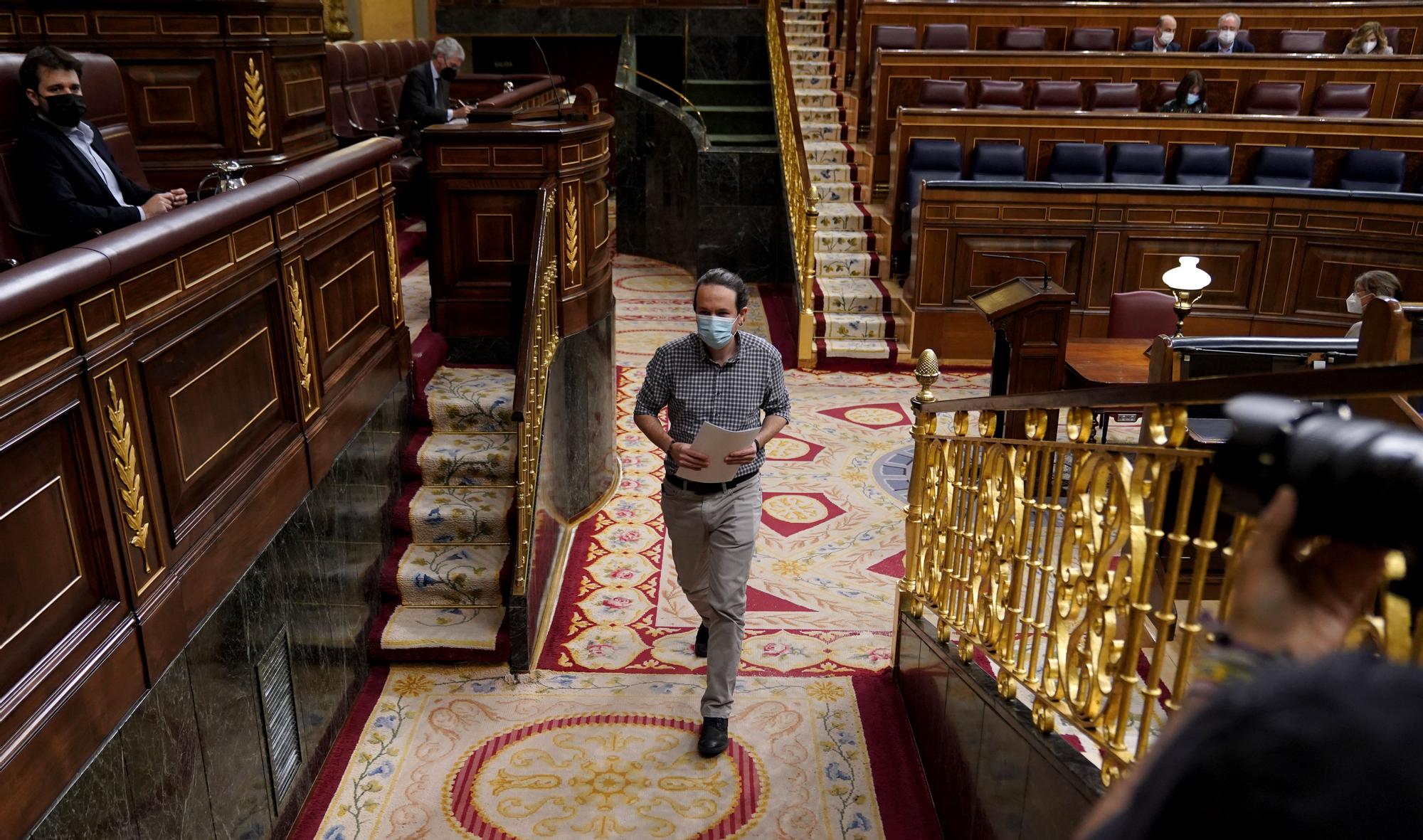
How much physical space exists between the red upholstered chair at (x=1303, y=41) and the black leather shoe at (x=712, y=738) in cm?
958

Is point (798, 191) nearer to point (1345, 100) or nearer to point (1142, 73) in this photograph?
point (1142, 73)

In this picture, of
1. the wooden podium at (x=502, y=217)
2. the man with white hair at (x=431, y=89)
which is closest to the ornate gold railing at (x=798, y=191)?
the man with white hair at (x=431, y=89)

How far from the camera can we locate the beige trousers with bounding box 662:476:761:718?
349cm

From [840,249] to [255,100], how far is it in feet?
16.5

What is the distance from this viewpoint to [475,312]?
516 cm

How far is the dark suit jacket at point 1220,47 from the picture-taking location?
9.45 metres

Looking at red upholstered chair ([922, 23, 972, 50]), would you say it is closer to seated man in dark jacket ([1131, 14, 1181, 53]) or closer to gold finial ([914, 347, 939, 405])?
seated man in dark jacket ([1131, 14, 1181, 53])

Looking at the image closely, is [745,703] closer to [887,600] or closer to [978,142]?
[887,600]

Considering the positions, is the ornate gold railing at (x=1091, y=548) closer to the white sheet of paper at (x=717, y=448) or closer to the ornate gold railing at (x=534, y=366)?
the white sheet of paper at (x=717, y=448)

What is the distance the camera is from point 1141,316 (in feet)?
19.8

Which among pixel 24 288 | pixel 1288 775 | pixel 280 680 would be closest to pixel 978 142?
pixel 280 680

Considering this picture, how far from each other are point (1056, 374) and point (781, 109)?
524cm

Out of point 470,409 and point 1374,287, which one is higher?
point 1374,287

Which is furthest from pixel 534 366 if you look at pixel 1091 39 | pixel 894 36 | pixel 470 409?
pixel 1091 39
